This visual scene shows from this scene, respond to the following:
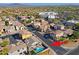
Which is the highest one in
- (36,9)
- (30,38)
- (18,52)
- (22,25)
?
(36,9)

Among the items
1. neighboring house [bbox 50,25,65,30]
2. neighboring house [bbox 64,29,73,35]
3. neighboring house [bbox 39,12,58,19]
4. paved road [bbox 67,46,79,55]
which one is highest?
neighboring house [bbox 39,12,58,19]

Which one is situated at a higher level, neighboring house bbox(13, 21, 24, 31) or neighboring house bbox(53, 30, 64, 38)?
neighboring house bbox(13, 21, 24, 31)

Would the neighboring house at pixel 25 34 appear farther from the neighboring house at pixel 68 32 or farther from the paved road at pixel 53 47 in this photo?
the neighboring house at pixel 68 32

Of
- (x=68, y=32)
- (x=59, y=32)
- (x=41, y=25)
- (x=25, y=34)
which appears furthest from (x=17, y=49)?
(x=68, y=32)

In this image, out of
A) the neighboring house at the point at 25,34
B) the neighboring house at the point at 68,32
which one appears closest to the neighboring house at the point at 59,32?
the neighboring house at the point at 68,32

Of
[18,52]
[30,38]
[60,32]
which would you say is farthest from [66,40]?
[18,52]

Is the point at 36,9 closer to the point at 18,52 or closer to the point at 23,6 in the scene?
the point at 23,6

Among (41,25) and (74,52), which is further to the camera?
(41,25)

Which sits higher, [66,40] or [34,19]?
[34,19]

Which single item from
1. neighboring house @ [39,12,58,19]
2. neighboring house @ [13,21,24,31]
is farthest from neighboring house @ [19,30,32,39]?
neighboring house @ [39,12,58,19]

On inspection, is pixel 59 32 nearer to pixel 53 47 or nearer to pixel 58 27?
pixel 58 27

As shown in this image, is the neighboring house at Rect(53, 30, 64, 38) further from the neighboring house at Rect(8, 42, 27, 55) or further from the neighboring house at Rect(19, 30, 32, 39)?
the neighboring house at Rect(8, 42, 27, 55)
